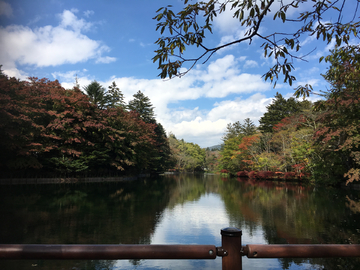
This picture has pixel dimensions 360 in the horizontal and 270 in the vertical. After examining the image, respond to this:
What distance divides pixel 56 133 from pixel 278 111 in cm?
3136

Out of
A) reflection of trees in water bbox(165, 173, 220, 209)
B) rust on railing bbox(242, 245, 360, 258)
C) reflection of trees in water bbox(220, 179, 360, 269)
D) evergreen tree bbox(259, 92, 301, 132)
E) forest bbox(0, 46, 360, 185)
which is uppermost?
evergreen tree bbox(259, 92, 301, 132)

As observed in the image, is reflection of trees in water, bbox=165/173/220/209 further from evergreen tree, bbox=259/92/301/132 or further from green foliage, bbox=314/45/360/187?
evergreen tree, bbox=259/92/301/132

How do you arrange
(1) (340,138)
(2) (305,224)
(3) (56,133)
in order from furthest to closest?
1. (3) (56,133)
2. (1) (340,138)
3. (2) (305,224)

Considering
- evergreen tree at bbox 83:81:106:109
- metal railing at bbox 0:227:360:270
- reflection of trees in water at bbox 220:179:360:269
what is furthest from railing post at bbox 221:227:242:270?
evergreen tree at bbox 83:81:106:109

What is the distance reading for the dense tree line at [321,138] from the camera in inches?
163

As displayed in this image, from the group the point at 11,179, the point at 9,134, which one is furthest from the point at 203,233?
the point at 11,179

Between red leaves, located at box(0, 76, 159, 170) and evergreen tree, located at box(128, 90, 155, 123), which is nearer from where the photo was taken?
red leaves, located at box(0, 76, 159, 170)

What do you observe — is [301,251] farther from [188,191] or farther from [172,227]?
[188,191]

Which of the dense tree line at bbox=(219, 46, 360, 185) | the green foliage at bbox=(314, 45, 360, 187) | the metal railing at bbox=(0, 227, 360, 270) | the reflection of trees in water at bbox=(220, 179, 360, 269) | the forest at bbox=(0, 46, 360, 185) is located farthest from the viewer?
the forest at bbox=(0, 46, 360, 185)

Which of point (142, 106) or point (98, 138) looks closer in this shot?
point (98, 138)

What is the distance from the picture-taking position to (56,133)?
68.7 feet

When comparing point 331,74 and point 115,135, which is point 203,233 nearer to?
point 331,74

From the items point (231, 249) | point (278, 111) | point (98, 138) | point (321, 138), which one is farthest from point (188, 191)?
point (278, 111)

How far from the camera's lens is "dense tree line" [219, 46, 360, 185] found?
413 centimetres
